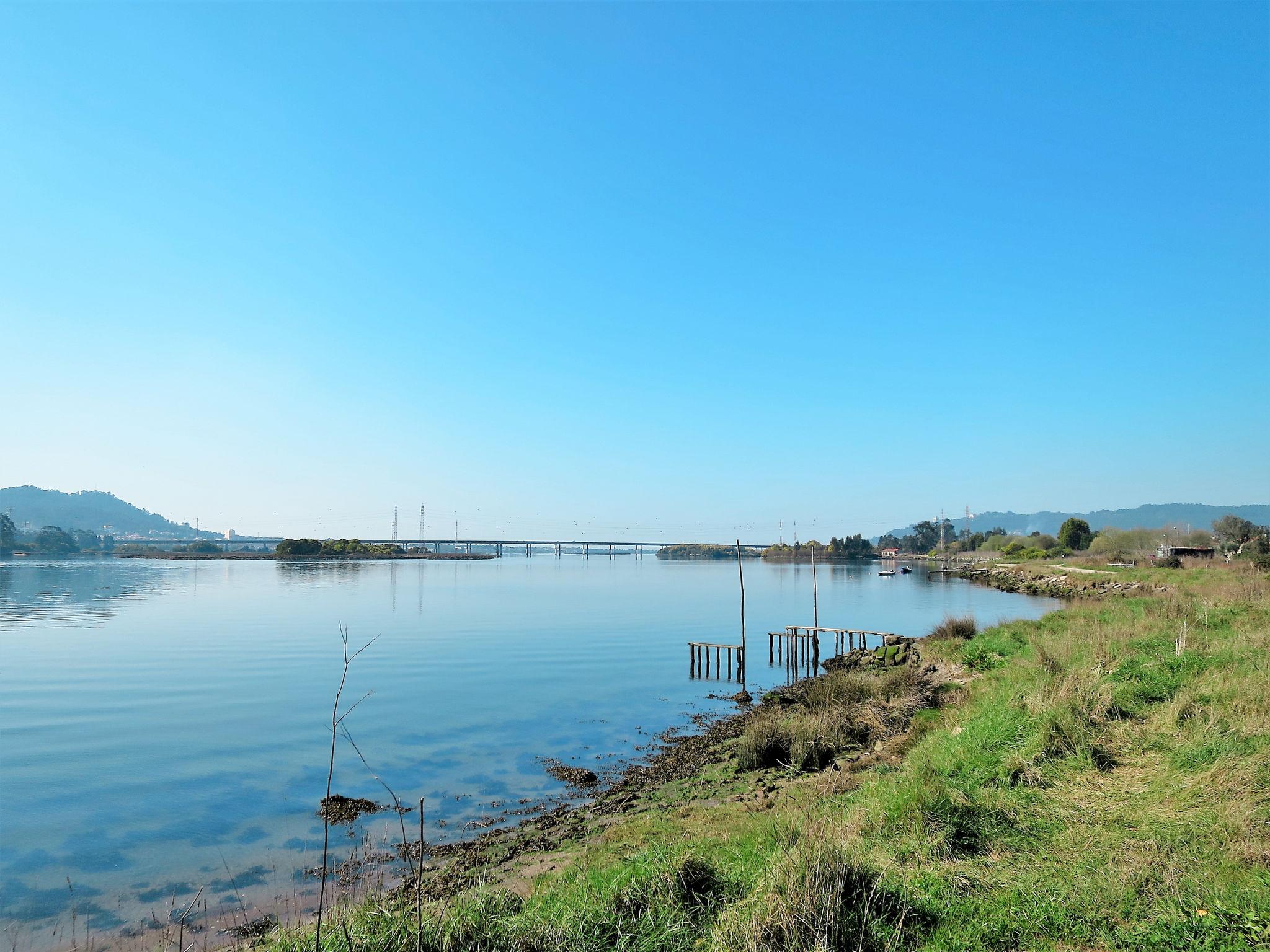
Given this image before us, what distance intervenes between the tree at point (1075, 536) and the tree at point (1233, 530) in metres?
35.0

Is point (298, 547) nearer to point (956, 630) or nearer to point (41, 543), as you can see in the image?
point (41, 543)

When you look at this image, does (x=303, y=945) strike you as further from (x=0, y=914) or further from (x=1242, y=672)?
(x=1242, y=672)

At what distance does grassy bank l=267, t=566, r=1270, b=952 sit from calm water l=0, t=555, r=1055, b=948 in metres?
4.28

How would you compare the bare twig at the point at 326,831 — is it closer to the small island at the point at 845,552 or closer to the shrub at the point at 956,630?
Answer: the shrub at the point at 956,630

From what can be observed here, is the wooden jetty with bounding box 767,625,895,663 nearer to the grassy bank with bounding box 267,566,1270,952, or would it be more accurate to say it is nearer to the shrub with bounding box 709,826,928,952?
the grassy bank with bounding box 267,566,1270,952

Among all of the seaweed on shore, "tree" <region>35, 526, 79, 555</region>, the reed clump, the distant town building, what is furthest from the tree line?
the distant town building

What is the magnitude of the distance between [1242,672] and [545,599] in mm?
54710

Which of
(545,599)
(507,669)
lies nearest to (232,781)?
(507,669)

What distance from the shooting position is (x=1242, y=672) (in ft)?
32.3

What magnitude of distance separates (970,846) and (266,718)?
A: 18942 millimetres

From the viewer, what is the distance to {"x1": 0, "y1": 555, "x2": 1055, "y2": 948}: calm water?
423 inches

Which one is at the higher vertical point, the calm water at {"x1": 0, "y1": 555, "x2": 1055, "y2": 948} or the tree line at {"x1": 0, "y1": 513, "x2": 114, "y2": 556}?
the tree line at {"x1": 0, "y1": 513, "x2": 114, "y2": 556}

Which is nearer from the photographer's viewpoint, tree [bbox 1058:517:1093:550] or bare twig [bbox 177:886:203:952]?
bare twig [bbox 177:886:203:952]

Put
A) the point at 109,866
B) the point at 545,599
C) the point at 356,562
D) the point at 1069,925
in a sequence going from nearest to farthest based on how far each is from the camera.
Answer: the point at 1069,925 < the point at 109,866 < the point at 545,599 < the point at 356,562
